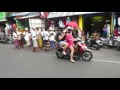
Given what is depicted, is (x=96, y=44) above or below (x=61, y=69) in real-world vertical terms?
above

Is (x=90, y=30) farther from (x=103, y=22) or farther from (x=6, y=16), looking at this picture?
(x=6, y=16)

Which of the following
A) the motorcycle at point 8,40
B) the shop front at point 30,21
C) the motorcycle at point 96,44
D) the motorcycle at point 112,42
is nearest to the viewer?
the motorcycle at point 112,42

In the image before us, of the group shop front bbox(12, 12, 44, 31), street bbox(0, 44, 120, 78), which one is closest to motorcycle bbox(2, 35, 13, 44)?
shop front bbox(12, 12, 44, 31)

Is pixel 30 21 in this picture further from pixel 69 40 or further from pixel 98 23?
pixel 69 40

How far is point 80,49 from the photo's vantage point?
10016 mm

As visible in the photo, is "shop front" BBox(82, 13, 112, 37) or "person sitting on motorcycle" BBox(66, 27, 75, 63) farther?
"shop front" BBox(82, 13, 112, 37)

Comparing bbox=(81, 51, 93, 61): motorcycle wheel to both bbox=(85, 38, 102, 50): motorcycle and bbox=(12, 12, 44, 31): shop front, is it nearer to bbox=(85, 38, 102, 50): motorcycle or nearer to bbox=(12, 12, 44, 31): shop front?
bbox=(85, 38, 102, 50): motorcycle

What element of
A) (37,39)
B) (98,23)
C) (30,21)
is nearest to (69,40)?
(37,39)

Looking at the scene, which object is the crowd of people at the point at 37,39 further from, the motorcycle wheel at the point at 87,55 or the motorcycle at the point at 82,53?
the motorcycle wheel at the point at 87,55

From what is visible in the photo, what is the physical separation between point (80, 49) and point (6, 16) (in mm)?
15780

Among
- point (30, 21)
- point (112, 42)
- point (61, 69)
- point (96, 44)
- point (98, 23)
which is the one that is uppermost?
point (30, 21)

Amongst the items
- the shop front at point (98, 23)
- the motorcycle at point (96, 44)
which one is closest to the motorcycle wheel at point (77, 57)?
the motorcycle at point (96, 44)

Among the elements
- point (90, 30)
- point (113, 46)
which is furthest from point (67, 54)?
point (90, 30)
